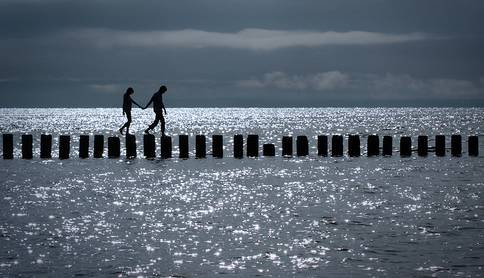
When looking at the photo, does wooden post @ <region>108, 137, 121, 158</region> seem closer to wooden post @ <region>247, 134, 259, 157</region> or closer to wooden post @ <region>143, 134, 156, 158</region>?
wooden post @ <region>143, 134, 156, 158</region>

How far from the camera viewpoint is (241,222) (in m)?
16.8

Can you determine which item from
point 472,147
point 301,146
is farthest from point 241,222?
point 472,147

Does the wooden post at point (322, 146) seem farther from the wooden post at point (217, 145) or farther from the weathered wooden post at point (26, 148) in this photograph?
the weathered wooden post at point (26, 148)

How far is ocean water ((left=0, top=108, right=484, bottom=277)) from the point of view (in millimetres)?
12547

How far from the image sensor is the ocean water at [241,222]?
12.5 metres

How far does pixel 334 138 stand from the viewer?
3216 centimetres

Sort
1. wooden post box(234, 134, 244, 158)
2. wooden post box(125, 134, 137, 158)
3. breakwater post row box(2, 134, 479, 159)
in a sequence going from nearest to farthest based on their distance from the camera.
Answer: breakwater post row box(2, 134, 479, 159)
wooden post box(125, 134, 137, 158)
wooden post box(234, 134, 244, 158)

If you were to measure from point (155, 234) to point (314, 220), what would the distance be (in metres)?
3.34

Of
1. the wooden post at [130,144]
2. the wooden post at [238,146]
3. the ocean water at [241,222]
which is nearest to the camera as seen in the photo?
the ocean water at [241,222]

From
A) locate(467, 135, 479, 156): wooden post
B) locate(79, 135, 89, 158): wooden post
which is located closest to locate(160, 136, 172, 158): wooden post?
locate(79, 135, 89, 158): wooden post

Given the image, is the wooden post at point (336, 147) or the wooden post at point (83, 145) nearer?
Result: the wooden post at point (83, 145)

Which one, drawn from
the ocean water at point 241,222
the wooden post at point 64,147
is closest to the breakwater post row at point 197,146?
the wooden post at point 64,147

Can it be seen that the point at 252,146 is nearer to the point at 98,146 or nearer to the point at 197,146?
Result: the point at 197,146

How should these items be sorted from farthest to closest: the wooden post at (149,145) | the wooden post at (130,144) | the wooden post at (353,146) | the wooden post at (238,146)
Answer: the wooden post at (353,146) → the wooden post at (238,146) → the wooden post at (130,144) → the wooden post at (149,145)
